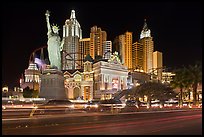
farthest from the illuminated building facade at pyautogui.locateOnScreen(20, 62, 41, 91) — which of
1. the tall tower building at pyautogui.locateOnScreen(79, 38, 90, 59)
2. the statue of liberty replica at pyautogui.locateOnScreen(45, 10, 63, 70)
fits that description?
the statue of liberty replica at pyautogui.locateOnScreen(45, 10, 63, 70)

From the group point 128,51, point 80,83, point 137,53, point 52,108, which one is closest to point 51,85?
point 52,108

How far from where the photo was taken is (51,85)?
66875 millimetres

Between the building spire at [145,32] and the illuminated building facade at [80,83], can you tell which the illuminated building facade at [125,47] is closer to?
→ the building spire at [145,32]

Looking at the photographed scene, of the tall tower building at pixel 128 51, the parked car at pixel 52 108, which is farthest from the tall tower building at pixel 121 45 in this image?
the parked car at pixel 52 108

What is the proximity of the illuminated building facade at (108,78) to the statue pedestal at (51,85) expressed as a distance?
4379 cm

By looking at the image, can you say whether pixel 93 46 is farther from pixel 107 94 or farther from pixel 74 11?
pixel 107 94

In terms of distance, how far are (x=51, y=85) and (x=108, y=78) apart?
5135 centimetres

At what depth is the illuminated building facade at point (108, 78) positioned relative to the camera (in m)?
112

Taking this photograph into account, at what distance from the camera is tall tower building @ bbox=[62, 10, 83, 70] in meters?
160

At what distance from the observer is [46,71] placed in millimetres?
67750

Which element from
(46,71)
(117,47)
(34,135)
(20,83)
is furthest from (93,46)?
(34,135)

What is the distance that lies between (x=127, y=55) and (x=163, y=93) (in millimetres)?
124828

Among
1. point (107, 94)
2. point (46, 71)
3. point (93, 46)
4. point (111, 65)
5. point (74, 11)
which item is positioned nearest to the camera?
point (46, 71)

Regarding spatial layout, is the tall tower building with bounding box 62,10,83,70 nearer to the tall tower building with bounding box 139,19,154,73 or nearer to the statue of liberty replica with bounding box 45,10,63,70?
the tall tower building with bounding box 139,19,154,73
